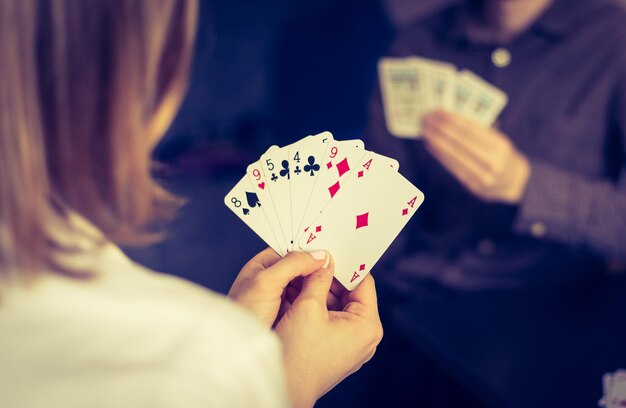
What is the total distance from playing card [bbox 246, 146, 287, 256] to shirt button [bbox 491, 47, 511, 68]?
1.03m

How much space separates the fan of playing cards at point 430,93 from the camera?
157 centimetres

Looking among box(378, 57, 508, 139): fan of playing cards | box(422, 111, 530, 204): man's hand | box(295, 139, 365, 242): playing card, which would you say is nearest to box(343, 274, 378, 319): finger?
box(295, 139, 365, 242): playing card

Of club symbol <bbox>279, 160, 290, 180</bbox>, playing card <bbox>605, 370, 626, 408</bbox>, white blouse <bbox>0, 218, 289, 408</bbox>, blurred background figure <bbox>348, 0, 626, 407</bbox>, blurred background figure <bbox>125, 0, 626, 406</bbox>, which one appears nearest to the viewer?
white blouse <bbox>0, 218, 289, 408</bbox>

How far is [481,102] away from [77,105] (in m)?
1.28

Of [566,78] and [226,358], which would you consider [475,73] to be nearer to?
[566,78]

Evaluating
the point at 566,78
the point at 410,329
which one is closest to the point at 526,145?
the point at 566,78

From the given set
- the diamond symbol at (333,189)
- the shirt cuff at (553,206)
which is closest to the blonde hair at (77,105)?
the diamond symbol at (333,189)

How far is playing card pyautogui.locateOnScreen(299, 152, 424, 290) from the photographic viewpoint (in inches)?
32.2

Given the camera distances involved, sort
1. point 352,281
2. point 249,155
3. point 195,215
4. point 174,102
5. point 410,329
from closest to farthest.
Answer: point 174,102, point 352,281, point 410,329, point 195,215, point 249,155

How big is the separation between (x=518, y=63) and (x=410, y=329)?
0.88 metres

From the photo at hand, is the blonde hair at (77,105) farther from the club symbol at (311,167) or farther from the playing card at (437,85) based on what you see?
the playing card at (437,85)

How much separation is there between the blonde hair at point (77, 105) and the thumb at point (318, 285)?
267mm

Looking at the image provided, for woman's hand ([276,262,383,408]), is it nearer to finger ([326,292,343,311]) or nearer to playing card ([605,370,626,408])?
finger ([326,292,343,311])

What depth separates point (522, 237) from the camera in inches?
62.1
